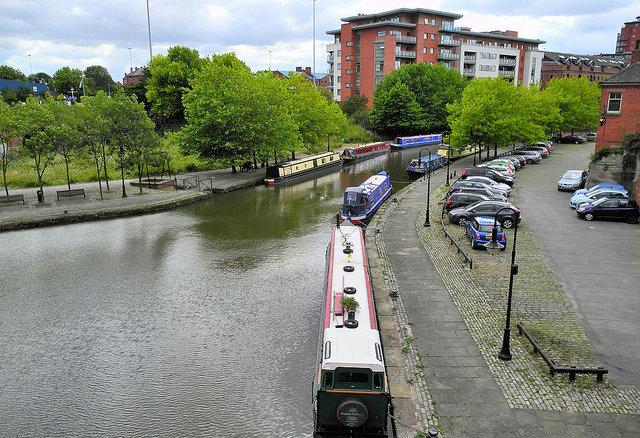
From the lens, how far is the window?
3403cm

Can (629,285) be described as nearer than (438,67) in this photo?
Yes

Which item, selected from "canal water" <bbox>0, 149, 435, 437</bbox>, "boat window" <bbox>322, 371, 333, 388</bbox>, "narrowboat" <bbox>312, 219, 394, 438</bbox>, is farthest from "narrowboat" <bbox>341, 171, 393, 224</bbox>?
"boat window" <bbox>322, 371, 333, 388</bbox>

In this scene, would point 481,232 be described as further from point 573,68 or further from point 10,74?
point 10,74

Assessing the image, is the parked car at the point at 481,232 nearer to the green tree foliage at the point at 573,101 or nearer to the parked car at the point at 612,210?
the parked car at the point at 612,210

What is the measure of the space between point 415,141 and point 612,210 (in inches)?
1972

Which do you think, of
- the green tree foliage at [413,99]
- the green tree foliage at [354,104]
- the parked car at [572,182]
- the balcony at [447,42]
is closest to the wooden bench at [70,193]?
the parked car at [572,182]

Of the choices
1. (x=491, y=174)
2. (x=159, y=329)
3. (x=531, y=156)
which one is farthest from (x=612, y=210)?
(x=531, y=156)

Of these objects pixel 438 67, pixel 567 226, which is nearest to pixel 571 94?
pixel 438 67

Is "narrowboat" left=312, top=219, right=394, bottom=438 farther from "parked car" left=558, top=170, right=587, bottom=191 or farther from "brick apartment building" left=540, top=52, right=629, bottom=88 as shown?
"brick apartment building" left=540, top=52, right=629, bottom=88

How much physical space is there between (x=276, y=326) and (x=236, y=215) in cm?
1674

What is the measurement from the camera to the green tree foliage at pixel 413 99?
248ft

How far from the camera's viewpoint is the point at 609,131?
114 ft

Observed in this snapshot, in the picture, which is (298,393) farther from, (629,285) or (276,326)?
(629,285)

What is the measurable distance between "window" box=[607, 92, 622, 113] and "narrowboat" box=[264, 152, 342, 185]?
26781mm
